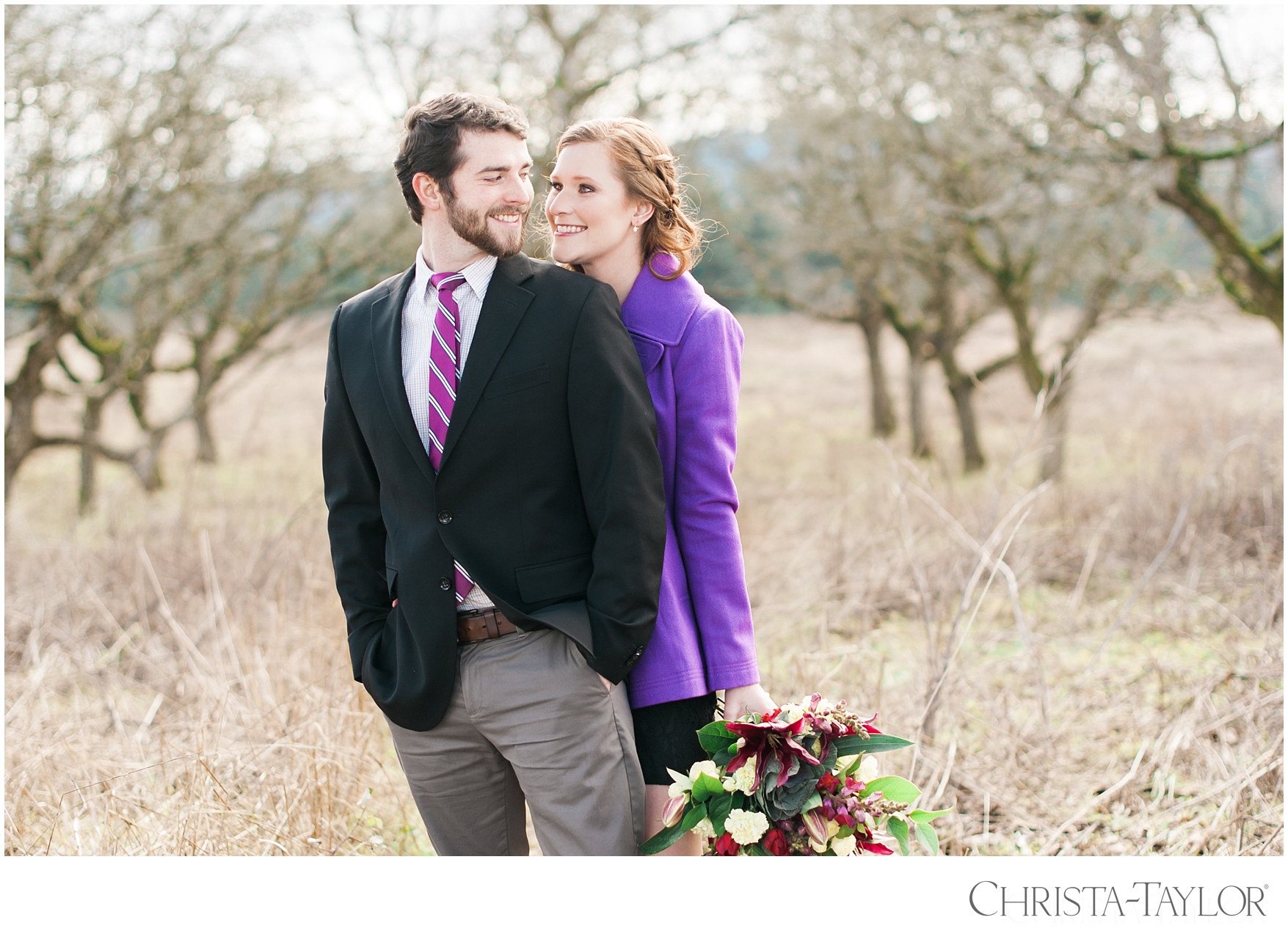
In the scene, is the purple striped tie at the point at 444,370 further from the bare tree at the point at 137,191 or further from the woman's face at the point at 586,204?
the bare tree at the point at 137,191

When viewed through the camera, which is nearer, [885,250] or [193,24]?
[193,24]

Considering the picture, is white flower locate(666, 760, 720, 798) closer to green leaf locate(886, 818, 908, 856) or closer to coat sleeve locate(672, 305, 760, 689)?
coat sleeve locate(672, 305, 760, 689)

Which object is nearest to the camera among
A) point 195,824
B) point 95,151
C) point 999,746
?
point 195,824

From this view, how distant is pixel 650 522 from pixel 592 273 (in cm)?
59

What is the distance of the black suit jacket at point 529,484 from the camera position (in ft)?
5.60

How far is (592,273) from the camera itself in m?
1.99

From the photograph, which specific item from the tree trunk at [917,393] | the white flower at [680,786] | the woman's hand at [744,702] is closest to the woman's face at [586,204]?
the woman's hand at [744,702]

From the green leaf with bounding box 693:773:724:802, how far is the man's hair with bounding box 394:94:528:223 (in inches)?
45.6

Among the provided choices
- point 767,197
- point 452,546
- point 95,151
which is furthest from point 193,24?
point 767,197

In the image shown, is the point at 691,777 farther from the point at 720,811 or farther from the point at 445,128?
the point at 445,128

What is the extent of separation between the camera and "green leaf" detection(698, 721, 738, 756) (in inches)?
68.5

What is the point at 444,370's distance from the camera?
181 centimetres

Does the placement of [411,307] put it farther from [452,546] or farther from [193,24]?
[193,24]

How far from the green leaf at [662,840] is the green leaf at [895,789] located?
0.33 m
